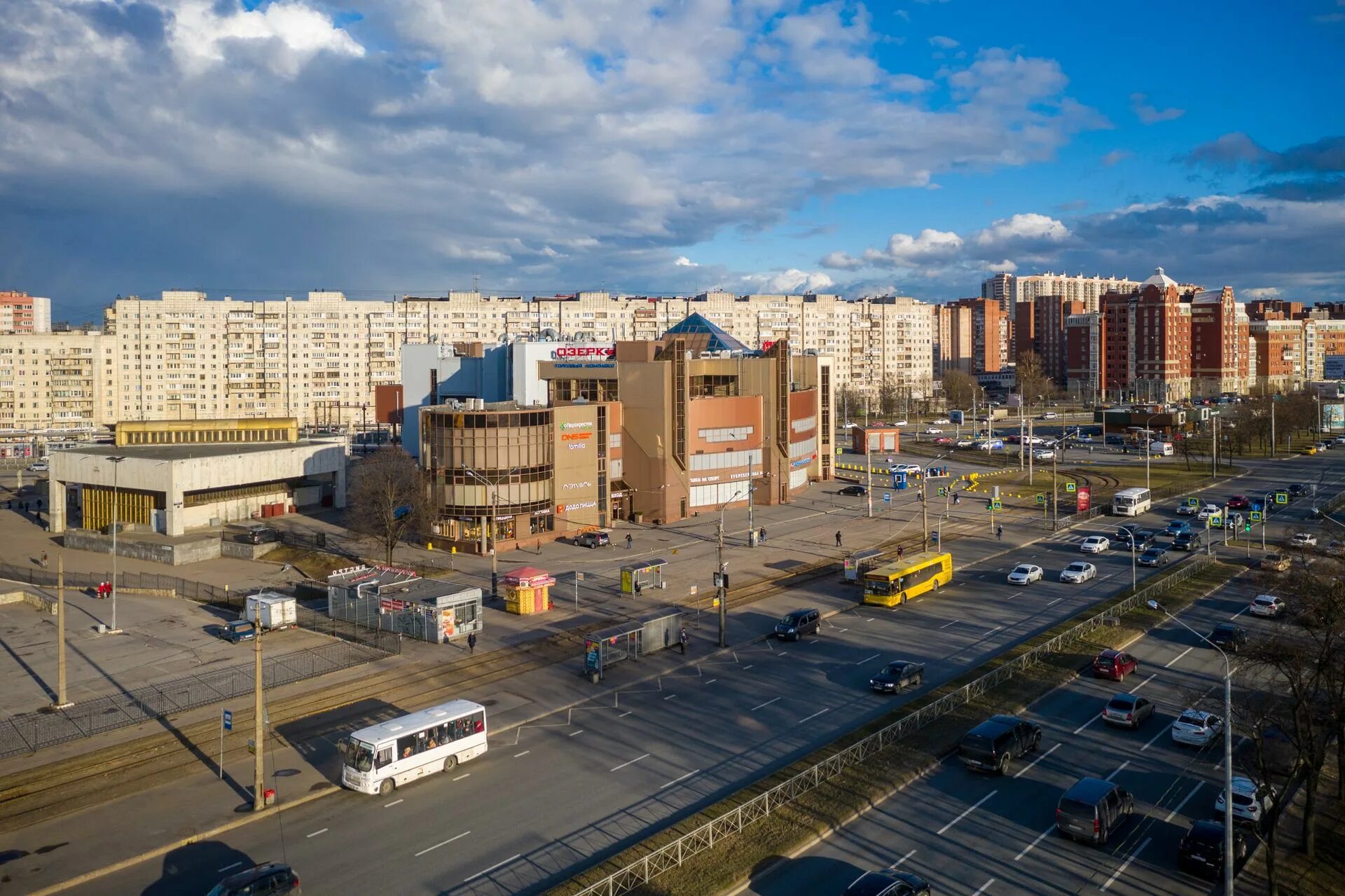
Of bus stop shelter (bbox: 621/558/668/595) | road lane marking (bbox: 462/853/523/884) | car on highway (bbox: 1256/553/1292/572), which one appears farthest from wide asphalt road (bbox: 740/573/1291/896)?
bus stop shelter (bbox: 621/558/668/595)

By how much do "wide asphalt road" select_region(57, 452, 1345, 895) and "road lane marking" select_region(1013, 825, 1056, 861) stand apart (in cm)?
674

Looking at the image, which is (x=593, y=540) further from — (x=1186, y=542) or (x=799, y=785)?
(x=799, y=785)

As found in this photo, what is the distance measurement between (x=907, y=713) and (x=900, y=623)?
12604 mm

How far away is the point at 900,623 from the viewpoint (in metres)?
40.3

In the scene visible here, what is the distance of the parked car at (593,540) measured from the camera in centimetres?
5856

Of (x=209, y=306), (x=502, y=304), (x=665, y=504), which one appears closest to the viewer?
(x=665, y=504)

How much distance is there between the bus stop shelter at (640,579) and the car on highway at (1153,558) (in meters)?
26.9

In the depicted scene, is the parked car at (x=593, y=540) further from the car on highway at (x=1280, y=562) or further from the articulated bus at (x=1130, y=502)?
the articulated bus at (x=1130, y=502)

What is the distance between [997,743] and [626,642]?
14670 millimetres

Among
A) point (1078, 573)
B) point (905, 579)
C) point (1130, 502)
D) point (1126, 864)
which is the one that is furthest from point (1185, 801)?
point (1130, 502)

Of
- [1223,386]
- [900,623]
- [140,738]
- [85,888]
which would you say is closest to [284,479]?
[140,738]

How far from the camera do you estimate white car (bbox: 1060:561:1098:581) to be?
47.4m

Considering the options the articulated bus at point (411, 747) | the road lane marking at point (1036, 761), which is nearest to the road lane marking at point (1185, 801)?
the road lane marking at point (1036, 761)

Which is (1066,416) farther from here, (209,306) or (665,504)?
(209,306)
